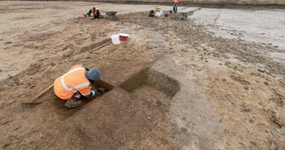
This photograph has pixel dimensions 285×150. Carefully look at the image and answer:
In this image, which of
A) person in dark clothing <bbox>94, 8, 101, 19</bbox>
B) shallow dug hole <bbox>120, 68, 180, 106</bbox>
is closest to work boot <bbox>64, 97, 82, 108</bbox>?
shallow dug hole <bbox>120, 68, 180, 106</bbox>

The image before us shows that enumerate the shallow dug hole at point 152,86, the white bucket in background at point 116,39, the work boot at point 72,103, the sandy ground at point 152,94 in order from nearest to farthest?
the sandy ground at point 152,94
the work boot at point 72,103
the shallow dug hole at point 152,86
the white bucket in background at point 116,39

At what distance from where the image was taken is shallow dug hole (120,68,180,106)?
3.69 m

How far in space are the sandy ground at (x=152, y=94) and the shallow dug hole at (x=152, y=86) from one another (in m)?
0.03

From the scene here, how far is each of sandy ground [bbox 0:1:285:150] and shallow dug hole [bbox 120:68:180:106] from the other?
3 centimetres

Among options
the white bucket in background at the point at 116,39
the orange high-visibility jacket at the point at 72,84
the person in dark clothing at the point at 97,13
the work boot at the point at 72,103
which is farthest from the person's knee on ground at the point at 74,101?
the person in dark clothing at the point at 97,13

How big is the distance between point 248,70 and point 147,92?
9.35 ft

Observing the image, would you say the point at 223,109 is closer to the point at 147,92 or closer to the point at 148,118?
the point at 148,118

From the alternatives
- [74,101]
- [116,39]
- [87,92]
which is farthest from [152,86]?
[116,39]

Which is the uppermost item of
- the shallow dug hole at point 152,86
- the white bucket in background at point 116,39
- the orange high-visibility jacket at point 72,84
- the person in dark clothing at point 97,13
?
the person in dark clothing at point 97,13

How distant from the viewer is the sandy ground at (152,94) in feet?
7.38

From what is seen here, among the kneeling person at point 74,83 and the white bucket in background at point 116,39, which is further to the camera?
the white bucket in background at point 116,39

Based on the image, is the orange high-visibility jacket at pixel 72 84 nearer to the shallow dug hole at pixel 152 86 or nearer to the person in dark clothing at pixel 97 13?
the shallow dug hole at pixel 152 86

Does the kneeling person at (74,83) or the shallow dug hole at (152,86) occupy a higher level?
the kneeling person at (74,83)

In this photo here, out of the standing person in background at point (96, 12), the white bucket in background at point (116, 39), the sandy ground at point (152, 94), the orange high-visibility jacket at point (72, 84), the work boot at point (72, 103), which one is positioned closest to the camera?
the sandy ground at point (152, 94)
